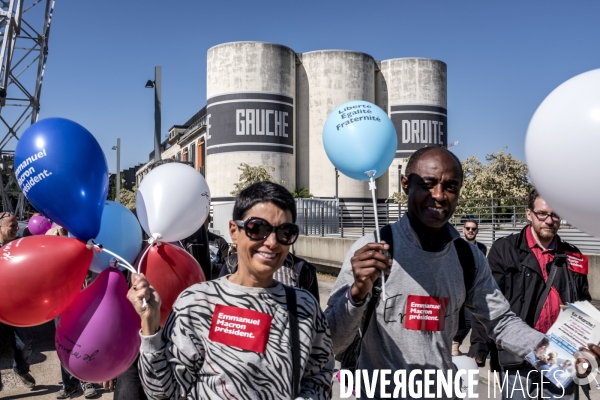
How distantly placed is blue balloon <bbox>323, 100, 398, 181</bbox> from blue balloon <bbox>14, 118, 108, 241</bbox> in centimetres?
135

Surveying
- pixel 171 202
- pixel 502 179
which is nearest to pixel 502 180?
pixel 502 179

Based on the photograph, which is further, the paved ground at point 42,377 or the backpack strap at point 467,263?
the paved ground at point 42,377

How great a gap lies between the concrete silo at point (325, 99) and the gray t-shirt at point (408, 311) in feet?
122

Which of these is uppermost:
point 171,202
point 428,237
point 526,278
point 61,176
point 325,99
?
point 325,99

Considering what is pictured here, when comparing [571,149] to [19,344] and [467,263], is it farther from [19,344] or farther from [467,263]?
[19,344]

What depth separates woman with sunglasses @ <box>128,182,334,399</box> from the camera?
185 cm

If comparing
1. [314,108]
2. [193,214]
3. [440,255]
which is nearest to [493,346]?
[440,255]

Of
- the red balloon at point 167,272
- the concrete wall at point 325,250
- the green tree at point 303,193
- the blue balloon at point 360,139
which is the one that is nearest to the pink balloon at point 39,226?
the red balloon at point 167,272

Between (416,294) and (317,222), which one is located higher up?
(416,294)

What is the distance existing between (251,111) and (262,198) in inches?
1461

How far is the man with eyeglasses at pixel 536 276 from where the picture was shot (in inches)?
130

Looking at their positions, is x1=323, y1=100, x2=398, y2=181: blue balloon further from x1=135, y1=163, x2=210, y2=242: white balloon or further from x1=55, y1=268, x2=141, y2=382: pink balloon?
x1=55, y1=268, x2=141, y2=382: pink balloon

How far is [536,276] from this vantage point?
344 centimetres

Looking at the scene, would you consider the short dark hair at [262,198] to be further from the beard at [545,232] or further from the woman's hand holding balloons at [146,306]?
the beard at [545,232]
